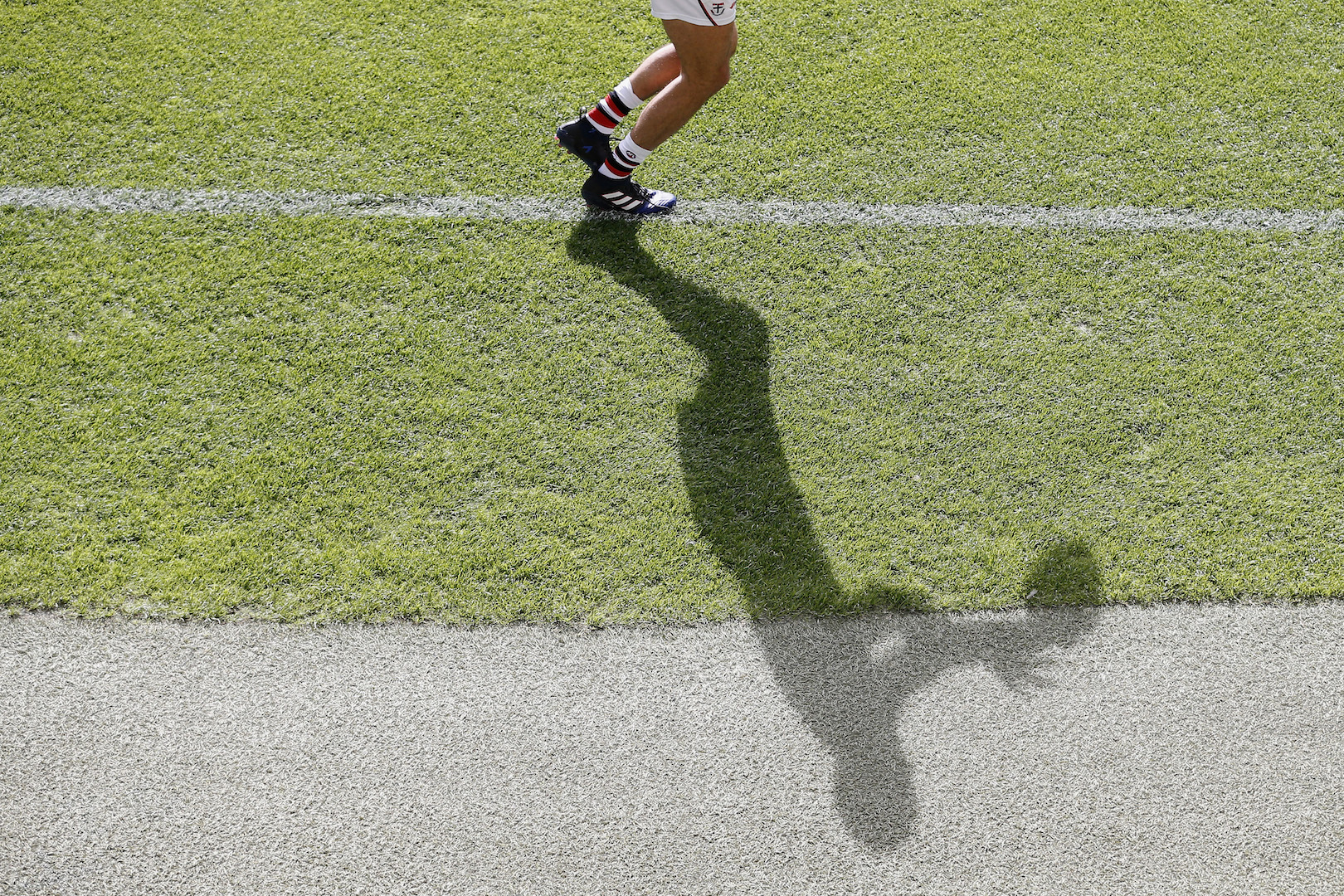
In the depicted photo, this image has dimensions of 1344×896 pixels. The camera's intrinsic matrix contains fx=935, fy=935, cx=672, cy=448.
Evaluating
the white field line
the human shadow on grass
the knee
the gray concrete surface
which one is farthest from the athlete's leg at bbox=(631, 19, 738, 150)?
the gray concrete surface

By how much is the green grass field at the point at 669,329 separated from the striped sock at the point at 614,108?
0.31m

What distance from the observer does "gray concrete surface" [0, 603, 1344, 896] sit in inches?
99.0

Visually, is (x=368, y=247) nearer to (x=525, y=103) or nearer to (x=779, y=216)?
(x=525, y=103)

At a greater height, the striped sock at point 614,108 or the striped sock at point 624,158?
the striped sock at point 614,108

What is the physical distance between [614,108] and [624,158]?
22 cm

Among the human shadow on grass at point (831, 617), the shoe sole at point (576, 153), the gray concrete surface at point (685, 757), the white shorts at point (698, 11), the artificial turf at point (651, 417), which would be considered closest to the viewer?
the gray concrete surface at point (685, 757)

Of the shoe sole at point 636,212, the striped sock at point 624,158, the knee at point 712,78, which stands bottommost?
the shoe sole at point 636,212

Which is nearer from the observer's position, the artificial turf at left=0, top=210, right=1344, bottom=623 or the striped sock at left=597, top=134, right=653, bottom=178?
the artificial turf at left=0, top=210, right=1344, bottom=623

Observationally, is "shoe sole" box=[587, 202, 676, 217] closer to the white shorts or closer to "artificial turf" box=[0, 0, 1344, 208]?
"artificial turf" box=[0, 0, 1344, 208]

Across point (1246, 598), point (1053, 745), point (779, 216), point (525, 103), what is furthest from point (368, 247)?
point (1246, 598)

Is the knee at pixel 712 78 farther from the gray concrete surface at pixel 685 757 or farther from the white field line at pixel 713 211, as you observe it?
the gray concrete surface at pixel 685 757

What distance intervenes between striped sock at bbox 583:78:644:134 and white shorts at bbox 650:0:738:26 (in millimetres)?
432

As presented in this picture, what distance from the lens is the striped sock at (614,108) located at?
3.82 meters

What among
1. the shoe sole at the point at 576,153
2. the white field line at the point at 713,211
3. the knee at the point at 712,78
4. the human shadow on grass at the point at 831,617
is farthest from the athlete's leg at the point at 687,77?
the human shadow on grass at the point at 831,617
